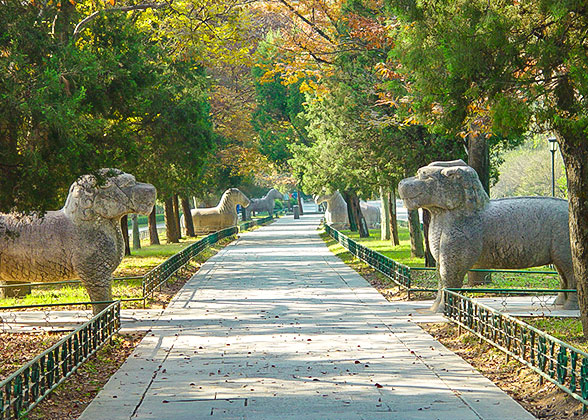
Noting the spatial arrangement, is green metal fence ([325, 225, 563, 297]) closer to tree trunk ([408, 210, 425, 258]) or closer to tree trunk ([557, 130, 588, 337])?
tree trunk ([408, 210, 425, 258])

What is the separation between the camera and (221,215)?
45.5 m

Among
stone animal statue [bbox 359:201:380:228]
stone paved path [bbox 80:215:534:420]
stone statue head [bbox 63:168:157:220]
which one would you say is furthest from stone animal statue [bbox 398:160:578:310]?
stone animal statue [bbox 359:201:380:228]

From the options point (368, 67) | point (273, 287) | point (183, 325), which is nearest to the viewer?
point (183, 325)

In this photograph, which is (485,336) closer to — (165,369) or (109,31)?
(165,369)

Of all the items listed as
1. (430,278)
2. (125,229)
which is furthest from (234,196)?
(430,278)

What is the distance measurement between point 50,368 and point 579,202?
683 centimetres

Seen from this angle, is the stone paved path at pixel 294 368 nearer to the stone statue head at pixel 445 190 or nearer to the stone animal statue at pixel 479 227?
the stone animal statue at pixel 479 227

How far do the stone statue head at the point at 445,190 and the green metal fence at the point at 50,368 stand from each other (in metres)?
5.55

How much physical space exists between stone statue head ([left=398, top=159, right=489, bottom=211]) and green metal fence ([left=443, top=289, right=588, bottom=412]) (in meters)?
1.60

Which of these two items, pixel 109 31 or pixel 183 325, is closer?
pixel 183 325

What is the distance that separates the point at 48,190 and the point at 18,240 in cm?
411

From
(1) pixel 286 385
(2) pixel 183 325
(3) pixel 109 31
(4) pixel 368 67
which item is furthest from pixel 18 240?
(4) pixel 368 67

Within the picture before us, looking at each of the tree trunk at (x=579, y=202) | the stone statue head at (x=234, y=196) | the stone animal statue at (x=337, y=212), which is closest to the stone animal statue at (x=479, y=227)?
the tree trunk at (x=579, y=202)

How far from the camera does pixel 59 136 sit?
9703mm
